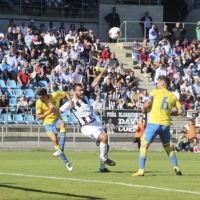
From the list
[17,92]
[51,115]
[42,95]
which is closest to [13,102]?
[17,92]

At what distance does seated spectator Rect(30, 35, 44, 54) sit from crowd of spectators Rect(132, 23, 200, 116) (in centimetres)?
596

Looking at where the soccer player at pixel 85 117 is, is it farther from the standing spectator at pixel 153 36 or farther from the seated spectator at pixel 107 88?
the standing spectator at pixel 153 36

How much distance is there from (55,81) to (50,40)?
3404 mm

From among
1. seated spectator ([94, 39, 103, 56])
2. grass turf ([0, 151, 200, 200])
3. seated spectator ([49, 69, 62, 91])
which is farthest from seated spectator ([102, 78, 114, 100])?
grass turf ([0, 151, 200, 200])

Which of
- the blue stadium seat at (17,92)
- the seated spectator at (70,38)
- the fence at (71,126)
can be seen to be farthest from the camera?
the seated spectator at (70,38)

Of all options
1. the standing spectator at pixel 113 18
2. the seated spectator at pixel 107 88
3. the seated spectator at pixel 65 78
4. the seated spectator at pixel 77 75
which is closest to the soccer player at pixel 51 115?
the seated spectator at pixel 65 78

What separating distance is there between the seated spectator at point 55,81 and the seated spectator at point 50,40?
270 cm

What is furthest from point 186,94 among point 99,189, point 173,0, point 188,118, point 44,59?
point 99,189

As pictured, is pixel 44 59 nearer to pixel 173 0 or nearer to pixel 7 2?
pixel 7 2

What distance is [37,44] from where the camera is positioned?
35.9 m

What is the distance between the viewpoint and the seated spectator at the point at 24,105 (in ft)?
103

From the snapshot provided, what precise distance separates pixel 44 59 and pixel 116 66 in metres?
4.01

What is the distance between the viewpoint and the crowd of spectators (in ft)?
121

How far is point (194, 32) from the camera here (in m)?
44.6
